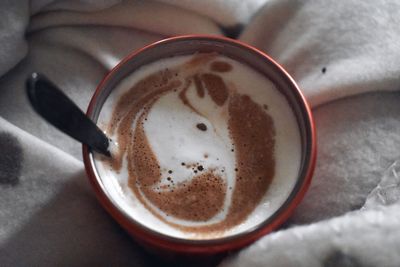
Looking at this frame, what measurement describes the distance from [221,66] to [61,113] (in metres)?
0.17

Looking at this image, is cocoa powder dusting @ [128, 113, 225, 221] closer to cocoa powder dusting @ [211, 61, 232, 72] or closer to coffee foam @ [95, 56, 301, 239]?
coffee foam @ [95, 56, 301, 239]

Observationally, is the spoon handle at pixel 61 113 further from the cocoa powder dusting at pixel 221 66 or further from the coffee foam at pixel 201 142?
the cocoa powder dusting at pixel 221 66

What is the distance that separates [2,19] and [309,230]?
0.35 m

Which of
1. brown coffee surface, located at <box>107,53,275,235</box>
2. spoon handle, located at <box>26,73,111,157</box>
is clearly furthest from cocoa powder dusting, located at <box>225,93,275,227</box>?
spoon handle, located at <box>26,73,111,157</box>

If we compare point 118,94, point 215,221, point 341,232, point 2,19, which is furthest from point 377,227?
point 2,19

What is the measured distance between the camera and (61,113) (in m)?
0.40

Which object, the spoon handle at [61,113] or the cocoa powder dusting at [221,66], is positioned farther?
the cocoa powder dusting at [221,66]

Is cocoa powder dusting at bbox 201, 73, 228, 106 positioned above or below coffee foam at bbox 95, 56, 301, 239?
above

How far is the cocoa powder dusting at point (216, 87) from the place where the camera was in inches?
19.5

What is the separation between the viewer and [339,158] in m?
0.46

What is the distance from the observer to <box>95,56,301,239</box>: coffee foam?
0.44 m

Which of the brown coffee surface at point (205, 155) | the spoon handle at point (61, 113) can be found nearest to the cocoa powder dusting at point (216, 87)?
the brown coffee surface at point (205, 155)

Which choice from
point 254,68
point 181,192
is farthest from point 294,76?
point 181,192

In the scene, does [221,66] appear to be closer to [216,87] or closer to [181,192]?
[216,87]
